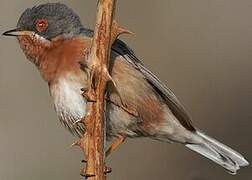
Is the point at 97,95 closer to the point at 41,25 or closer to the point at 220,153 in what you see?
the point at 41,25

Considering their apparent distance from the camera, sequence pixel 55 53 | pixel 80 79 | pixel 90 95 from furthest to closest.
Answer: pixel 55 53, pixel 80 79, pixel 90 95

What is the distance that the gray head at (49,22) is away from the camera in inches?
142

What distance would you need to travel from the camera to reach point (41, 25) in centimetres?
367

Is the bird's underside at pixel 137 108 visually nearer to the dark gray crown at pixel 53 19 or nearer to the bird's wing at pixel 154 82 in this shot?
the bird's wing at pixel 154 82

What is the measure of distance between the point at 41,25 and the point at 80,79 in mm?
303

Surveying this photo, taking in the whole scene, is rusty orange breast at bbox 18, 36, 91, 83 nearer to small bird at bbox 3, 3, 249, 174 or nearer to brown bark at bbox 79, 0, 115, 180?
small bird at bbox 3, 3, 249, 174

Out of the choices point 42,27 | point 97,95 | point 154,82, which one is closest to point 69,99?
point 42,27

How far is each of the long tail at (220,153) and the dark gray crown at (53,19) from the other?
33.7 inches

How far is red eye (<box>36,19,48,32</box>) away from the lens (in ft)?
12.0

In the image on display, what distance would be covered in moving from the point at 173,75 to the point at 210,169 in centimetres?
55

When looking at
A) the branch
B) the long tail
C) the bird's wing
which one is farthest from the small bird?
the branch

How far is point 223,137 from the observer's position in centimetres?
463

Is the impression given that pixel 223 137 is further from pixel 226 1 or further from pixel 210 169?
pixel 226 1

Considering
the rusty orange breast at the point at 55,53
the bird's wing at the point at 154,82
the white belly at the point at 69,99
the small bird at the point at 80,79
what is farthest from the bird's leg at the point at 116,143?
the rusty orange breast at the point at 55,53
